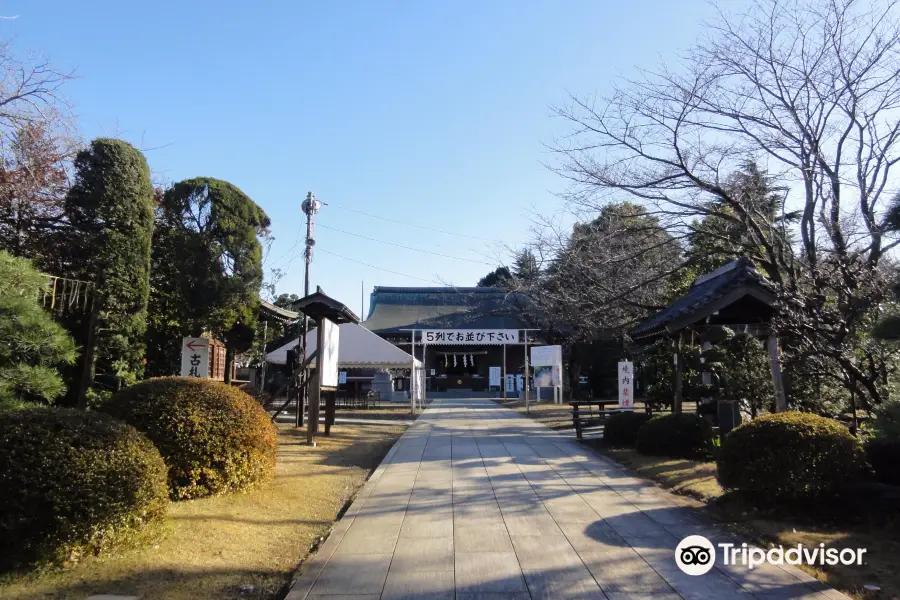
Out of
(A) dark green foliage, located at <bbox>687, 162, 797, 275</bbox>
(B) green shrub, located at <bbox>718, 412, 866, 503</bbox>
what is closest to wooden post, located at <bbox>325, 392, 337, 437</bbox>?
(A) dark green foliage, located at <bbox>687, 162, 797, 275</bbox>

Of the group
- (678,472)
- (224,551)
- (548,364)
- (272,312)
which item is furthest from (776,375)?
(548,364)

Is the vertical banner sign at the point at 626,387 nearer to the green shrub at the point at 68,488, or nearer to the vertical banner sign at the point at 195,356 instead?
the vertical banner sign at the point at 195,356

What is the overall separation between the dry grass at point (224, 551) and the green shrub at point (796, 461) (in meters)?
4.28

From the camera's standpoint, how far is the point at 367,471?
32.0 feet

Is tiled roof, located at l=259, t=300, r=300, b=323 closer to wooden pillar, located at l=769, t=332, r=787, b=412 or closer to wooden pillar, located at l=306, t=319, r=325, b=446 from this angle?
wooden pillar, located at l=306, t=319, r=325, b=446

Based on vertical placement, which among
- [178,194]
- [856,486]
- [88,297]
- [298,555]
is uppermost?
[178,194]

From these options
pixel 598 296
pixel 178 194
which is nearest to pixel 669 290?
pixel 598 296

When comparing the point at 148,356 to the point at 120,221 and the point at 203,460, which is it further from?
the point at 203,460

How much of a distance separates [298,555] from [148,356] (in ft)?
36.7

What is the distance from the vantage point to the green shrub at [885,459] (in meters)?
6.40

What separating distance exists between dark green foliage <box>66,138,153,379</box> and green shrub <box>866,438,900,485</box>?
1116 centimetres

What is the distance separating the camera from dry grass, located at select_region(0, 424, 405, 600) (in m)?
4.36

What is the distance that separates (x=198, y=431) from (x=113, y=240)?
225 inches

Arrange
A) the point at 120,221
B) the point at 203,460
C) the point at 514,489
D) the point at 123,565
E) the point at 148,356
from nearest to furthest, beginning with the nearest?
the point at 123,565, the point at 203,460, the point at 514,489, the point at 120,221, the point at 148,356
